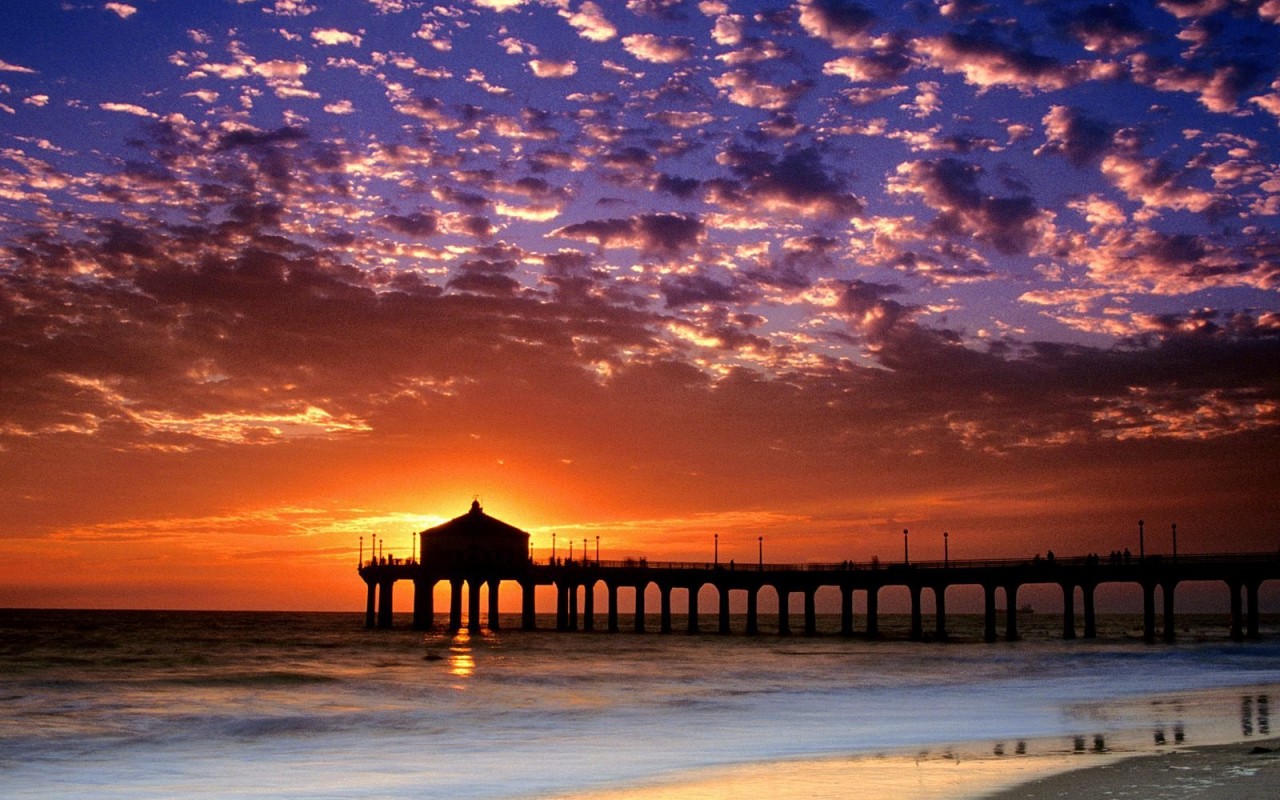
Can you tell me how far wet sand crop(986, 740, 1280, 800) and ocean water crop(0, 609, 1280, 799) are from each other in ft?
9.98

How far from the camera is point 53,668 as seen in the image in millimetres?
53250

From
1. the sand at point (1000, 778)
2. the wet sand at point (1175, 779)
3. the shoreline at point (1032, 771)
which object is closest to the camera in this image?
the wet sand at point (1175, 779)

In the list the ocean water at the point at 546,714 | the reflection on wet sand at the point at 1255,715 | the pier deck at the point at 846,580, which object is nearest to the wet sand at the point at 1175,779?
the ocean water at the point at 546,714

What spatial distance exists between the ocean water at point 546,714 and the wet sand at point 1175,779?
304 cm

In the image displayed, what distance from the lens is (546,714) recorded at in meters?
32.0

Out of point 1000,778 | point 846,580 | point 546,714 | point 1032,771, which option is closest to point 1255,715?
point 1032,771

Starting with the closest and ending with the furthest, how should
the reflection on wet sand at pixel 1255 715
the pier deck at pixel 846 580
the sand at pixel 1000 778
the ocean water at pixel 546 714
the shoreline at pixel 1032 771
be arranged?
1. the sand at pixel 1000 778
2. the shoreline at pixel 1032 771
3. the ocean water at pixel 546 714
4. the reflection on wet sand at pixel 1255 715
5. the pier deck at pixel 846 580

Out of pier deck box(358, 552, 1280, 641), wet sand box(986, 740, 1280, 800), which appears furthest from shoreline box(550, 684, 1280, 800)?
pier deck box(358, 552, 1280, 641)

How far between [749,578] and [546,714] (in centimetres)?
5838

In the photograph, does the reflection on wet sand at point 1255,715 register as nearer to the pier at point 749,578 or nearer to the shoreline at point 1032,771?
the shoreline at point 1032,771

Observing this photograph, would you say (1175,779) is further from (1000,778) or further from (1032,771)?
(1032,771)

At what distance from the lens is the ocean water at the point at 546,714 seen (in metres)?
20.8

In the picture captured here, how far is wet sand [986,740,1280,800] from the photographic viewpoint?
46.7 ft

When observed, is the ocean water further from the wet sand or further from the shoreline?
the wet sand
